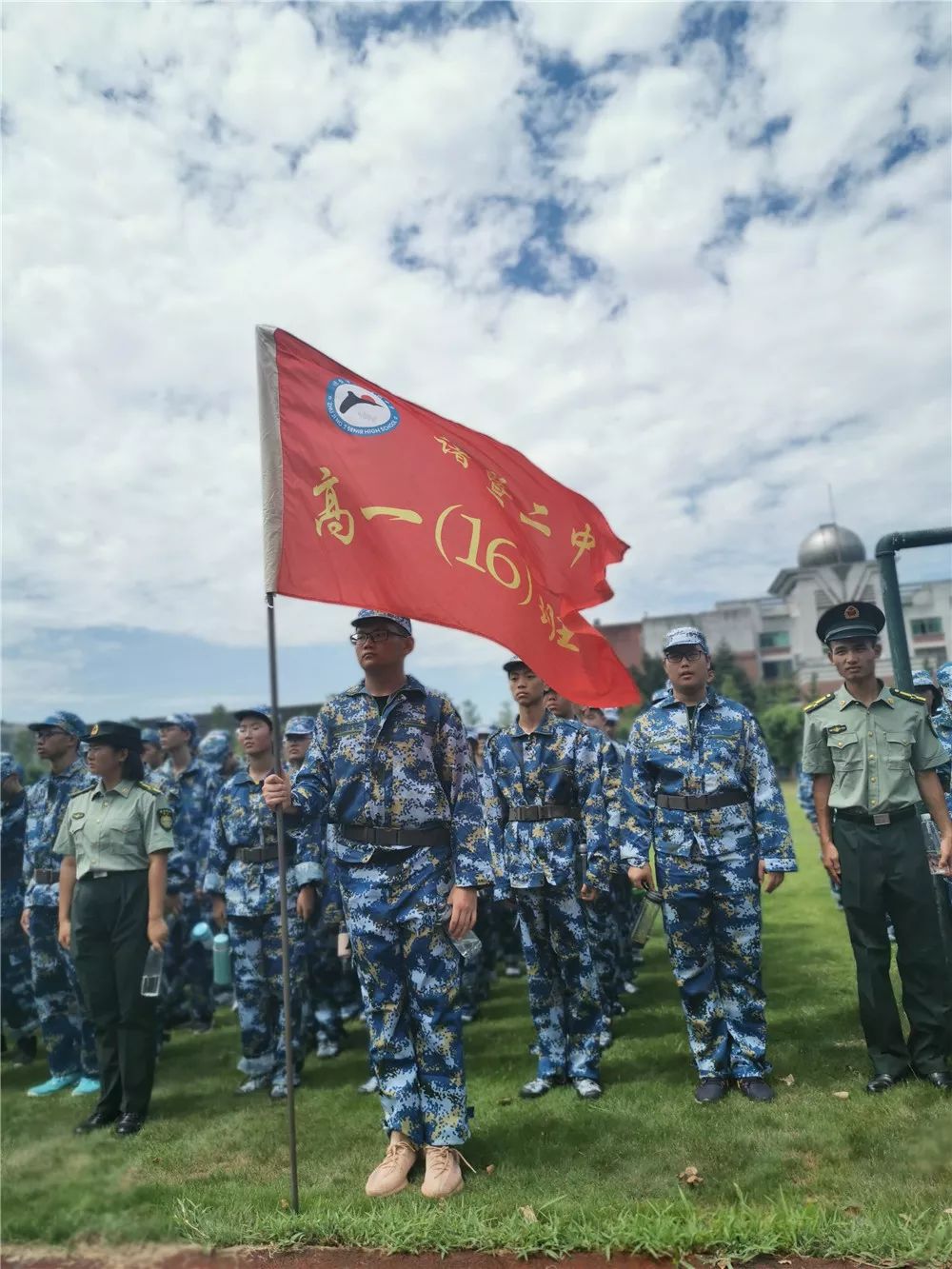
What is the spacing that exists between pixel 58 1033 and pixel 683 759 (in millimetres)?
5102

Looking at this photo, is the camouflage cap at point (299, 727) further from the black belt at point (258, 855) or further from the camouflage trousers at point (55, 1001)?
the camouflage trousers at point (55, 1001)

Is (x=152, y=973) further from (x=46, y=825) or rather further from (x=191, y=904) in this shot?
(x=191, y=904)

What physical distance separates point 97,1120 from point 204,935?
2316 millimetres

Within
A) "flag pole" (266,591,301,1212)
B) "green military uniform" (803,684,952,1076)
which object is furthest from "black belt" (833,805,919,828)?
"flag pole" (266,591,301,1212)

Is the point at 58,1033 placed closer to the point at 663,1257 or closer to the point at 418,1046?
the point at 418,1046

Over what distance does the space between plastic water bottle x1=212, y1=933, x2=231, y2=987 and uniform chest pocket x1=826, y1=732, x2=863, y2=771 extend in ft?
13.3

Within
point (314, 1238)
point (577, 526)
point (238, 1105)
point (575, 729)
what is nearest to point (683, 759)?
point (575, 729)

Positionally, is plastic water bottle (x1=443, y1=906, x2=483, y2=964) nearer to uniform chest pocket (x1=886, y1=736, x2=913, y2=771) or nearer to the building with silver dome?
uniform chest pocket (x1=886, y1=736, x2=913, y2=771)

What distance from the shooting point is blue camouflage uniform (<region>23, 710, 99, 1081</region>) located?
652cm

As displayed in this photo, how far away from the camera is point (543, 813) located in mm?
5477

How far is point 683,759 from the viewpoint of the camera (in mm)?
5059

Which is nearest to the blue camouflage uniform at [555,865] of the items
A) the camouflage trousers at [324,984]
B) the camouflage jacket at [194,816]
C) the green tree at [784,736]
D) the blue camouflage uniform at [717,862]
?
the blue camouflage uniform at [717,862]

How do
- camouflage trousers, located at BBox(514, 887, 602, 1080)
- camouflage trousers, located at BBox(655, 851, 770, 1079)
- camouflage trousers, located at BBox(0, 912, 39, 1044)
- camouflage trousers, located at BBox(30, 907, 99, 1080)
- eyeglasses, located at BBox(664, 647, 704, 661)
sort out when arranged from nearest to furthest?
camouflage trousers, located at BBox(655, 851, 770, 1079) < eyeglasses, located at BBox(664, 647, 704, 661) < camouflage trousers, located at BBox(514, 887, 602, 1080) < camouflage trousers, located at BBox(30, 907, 99, 1080) < camouflage trousers, located at BBox(0, 912, 39, 1044)

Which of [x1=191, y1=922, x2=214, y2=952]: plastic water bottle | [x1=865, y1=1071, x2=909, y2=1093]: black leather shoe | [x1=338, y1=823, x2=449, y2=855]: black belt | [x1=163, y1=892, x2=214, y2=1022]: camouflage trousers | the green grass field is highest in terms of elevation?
[x1=338, y1=823, x2=449, y2=855]: black belt
